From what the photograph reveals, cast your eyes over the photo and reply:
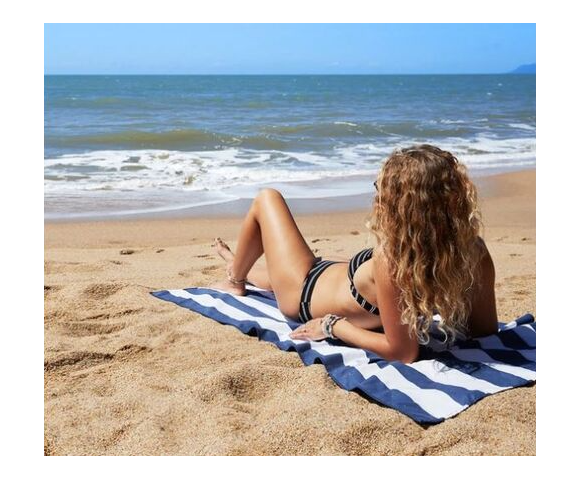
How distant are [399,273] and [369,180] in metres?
7.43

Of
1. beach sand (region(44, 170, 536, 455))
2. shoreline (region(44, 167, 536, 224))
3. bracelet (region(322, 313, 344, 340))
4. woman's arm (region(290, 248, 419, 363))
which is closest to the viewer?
beach sand (region(44, 170, 536, 455))

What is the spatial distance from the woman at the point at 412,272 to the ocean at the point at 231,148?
4.91 m

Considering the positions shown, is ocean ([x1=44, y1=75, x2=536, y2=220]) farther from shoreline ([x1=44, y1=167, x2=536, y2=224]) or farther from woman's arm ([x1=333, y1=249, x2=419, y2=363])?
woman's arm ([x1=333, y1=249, x2=419, y2=363])

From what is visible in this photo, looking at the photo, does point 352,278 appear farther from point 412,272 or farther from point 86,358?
point 86,358

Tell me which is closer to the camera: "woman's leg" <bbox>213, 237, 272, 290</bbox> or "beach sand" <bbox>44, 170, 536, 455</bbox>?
"beach sand" <bbox>44, 170, 536, 455</bbox>

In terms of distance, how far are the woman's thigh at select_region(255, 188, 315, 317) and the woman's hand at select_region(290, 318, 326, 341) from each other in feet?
0.71

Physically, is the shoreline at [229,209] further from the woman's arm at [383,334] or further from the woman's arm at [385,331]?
the woman's arm at [385,331]

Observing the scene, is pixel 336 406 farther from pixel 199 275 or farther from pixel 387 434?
pixel 199 275

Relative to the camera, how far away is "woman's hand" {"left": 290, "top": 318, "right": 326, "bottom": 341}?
368 cm

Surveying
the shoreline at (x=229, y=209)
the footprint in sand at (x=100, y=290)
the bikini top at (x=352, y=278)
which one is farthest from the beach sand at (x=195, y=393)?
the shoreline at (x=229, y=209)

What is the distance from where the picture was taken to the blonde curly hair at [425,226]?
10.0ft

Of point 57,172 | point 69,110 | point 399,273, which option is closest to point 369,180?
point 57,172

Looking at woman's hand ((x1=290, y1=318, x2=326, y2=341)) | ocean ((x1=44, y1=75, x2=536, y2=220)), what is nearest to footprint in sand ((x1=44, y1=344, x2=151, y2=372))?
woman's hand ((x1=290, y1=318, x2=326, y2=341))

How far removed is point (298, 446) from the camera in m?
2.71
